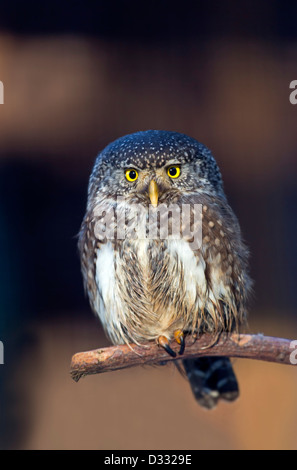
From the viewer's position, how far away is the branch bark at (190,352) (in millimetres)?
1023

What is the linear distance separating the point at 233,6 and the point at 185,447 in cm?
127

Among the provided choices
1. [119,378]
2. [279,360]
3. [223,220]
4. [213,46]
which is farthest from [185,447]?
[213,46]

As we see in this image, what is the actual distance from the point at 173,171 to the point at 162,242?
0.56 feet

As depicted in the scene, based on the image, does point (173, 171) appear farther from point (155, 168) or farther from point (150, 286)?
point (150, 286)

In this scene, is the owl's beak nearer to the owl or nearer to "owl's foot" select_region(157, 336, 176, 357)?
the owl

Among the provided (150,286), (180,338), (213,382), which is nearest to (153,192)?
(150,286)

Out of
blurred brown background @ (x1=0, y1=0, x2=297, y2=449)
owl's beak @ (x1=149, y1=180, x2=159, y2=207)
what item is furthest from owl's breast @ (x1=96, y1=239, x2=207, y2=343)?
blurred brown background @ (x1=0, y1=0, x2=297, y2=449)

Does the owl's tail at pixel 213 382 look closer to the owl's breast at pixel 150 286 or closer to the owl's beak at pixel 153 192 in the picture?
the owl's breast at pixel 150 286

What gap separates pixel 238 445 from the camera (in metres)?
1.30

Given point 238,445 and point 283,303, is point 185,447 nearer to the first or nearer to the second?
point 238,445

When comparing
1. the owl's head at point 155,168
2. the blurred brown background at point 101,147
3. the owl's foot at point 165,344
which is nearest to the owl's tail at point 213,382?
the blurred brown background at point 101,147

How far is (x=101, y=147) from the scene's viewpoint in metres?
1.33

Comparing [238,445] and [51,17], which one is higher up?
[51,17]

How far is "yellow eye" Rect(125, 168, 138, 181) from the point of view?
40.9 inches
